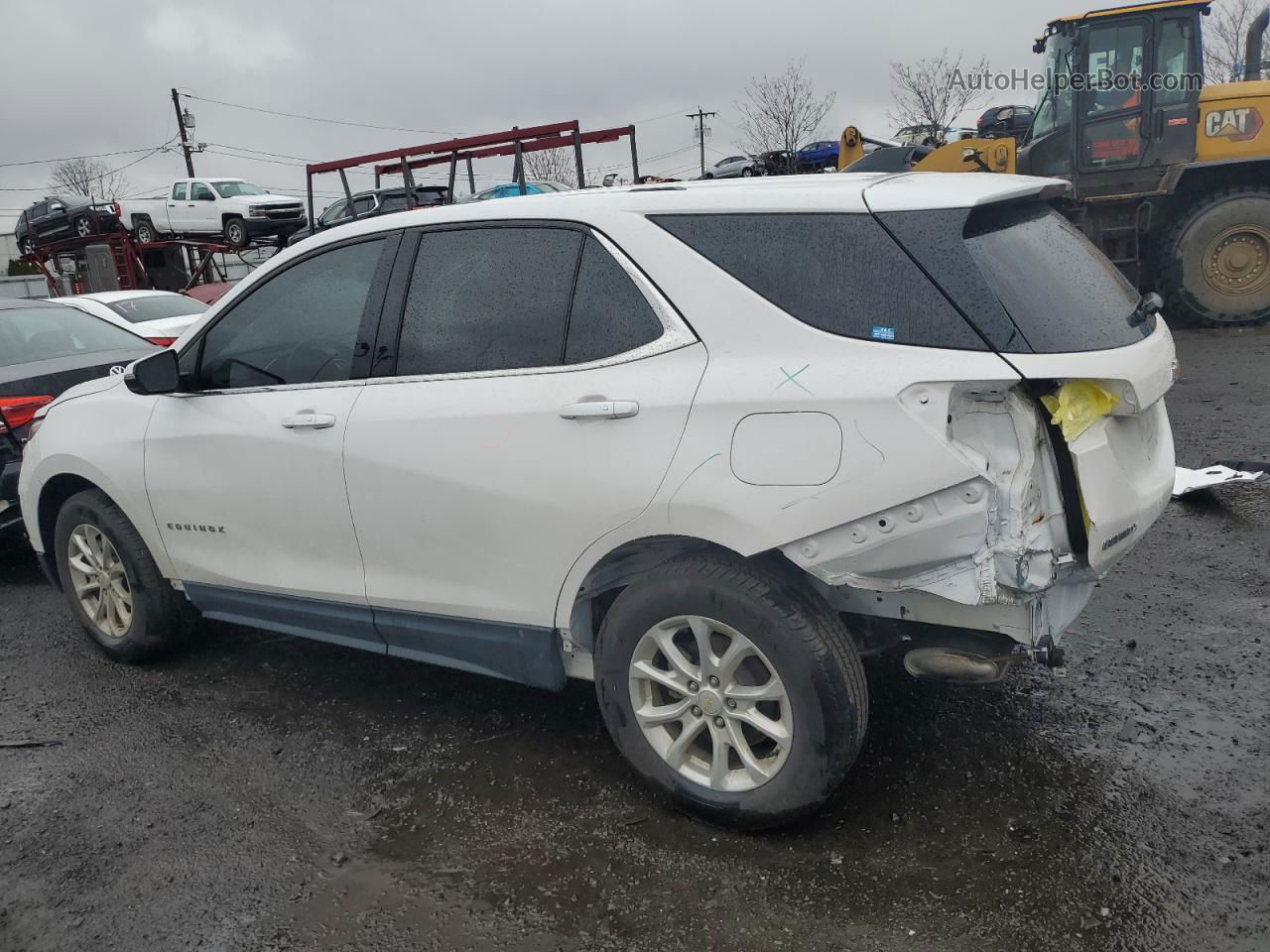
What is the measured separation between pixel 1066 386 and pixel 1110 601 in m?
2.17

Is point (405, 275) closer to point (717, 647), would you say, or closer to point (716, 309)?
point (716, 309)

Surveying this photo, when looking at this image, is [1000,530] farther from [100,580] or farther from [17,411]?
[17,411]

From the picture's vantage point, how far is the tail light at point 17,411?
224 inches

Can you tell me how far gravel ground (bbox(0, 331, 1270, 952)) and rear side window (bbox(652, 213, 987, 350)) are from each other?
4.74 feet

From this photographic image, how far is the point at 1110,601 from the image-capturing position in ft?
14.3

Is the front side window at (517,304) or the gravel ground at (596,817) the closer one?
the gravel ground at (596,817)

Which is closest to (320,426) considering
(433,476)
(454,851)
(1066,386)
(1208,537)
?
(433,476)

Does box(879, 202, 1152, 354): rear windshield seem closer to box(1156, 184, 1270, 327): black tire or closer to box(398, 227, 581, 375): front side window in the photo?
box(398, 227, 581, 375): front side window

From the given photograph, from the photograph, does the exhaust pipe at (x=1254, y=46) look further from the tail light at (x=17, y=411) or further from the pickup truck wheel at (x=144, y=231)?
the pickup truck wheel at (x=144, y=231)

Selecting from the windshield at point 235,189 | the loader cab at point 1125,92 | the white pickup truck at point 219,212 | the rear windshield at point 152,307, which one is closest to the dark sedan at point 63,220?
the white pickup truck at point 219,212

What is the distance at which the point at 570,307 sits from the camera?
3.07 metres

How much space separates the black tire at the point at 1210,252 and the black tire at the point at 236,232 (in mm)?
19913

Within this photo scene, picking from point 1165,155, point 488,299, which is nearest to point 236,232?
point 1165,155

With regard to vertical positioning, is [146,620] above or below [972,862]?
above
